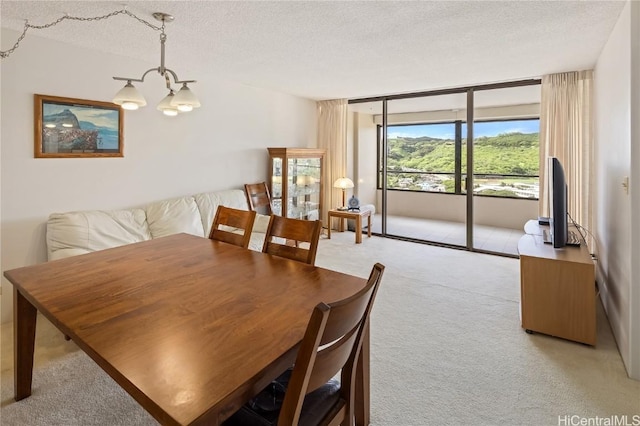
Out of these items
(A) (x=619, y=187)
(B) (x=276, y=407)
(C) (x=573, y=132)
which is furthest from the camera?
(C) (x=573, y=132)

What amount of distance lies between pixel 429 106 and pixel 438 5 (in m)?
4.18

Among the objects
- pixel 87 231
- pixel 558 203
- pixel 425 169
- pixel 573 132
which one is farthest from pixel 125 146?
pixel 425 169

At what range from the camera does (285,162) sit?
5039mm

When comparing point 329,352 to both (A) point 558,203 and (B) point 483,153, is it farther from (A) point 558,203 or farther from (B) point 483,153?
(B) point 483,153

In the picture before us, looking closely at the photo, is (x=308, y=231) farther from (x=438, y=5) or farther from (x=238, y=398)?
(x=438, y=5)

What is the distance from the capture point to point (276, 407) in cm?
124

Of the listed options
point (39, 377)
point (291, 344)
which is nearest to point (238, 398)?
point (291, 344)

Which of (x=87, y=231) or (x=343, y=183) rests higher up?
(x=343, y=183)

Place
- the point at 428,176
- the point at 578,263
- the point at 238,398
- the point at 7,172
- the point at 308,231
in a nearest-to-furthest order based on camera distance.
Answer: the point at 238,398 → the point at 308,231 → the point at 578,263 → the point at 7,172 → the point at 428,176

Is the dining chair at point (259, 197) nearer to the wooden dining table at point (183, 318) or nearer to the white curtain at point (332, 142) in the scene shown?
the white curtain at point (332, 142)

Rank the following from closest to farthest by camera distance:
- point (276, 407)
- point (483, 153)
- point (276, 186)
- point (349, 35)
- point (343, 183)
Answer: point (276, 407), point (349, 35), point (276, 186), point (343, 183), point (483, 153)

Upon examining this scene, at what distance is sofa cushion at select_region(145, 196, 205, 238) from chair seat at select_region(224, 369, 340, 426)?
2621mm

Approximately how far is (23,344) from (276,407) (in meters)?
1.59

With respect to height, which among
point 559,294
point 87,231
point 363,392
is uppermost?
point 87,231
